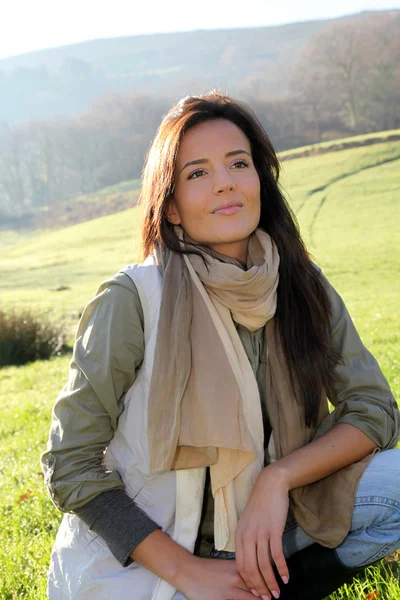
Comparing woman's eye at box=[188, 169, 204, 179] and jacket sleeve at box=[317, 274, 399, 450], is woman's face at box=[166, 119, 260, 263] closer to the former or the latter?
woman's eye at box=[188, 169, 204, 179]

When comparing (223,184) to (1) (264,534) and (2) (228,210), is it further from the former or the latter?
(1) (264,534)

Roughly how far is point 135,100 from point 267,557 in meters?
101

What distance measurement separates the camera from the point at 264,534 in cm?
208

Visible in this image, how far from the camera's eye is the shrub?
43.3ft

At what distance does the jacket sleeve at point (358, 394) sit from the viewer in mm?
2320

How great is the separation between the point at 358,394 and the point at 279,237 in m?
0.63

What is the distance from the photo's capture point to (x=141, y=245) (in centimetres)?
256

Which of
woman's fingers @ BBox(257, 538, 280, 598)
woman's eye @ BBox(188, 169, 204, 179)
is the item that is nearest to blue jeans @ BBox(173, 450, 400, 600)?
woman's fingers @ BBox(257, 538, 280, 598)

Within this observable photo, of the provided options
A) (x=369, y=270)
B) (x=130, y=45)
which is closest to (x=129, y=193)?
(x=369, y=270)

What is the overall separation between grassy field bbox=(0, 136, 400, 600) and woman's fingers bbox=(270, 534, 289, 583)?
1.45 ft

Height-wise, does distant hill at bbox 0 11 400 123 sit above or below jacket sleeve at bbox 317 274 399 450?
above

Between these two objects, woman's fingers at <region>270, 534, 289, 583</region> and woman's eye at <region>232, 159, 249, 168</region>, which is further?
woman's eye at <region>232, 159, 249, 168</region>

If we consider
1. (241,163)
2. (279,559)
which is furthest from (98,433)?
(241,163)

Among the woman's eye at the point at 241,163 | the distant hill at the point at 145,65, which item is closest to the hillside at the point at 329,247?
the woman's eye at the point at 241,163
